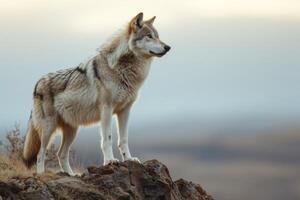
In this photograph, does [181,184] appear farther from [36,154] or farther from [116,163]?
[36,154]

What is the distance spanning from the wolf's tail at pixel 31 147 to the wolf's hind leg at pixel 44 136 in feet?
0.84

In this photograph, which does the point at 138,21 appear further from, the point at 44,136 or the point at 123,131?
the point at 44,136

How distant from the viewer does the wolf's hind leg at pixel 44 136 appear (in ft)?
38.0

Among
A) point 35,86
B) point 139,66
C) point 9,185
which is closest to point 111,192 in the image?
point 9,185

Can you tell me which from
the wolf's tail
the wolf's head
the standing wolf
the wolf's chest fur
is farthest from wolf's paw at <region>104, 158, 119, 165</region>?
the wolf's tail

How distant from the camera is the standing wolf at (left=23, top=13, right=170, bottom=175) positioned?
1080 cm

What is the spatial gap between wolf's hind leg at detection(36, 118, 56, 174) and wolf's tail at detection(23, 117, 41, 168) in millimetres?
257

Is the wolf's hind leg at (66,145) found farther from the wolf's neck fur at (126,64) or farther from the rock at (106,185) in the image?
the wolf's neck fur at (126,64)

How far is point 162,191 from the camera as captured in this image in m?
10.4

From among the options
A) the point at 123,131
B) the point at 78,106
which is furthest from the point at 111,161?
the point at 78,106

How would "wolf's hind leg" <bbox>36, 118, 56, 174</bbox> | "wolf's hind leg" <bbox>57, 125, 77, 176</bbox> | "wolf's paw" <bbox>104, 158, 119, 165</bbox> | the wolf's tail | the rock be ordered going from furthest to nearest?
the wolf's tail, "wolf's hind leg" <bbox>57, 125, 77, 176</bbox>, "wolf's hind leg" <bbox>36, 118, 56, 174</bbox>, "wolf's paw" <bbox>104, 158, 119, 165</bbox>, the rock

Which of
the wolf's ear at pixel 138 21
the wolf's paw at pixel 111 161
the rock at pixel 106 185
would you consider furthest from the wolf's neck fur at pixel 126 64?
the rock at pixel 106 185

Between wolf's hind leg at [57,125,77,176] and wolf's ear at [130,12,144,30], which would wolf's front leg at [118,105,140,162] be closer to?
wolf's hind leg at [57,125,77,176]

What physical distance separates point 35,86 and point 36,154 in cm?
130
